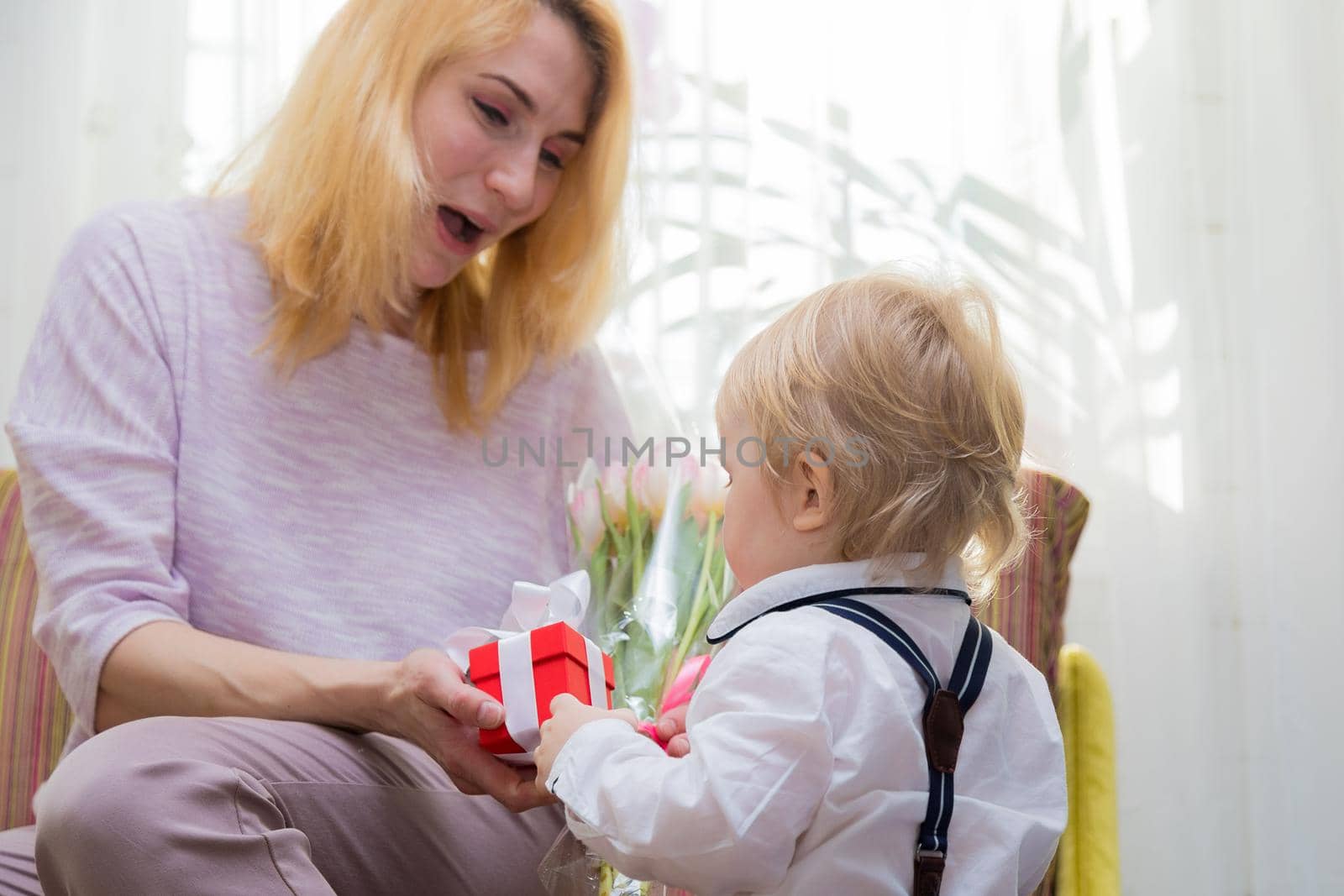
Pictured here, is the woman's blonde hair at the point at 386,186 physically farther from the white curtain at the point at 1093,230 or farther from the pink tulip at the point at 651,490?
the white curtain at the point at 1093,230

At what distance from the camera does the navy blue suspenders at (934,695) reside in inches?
31.7

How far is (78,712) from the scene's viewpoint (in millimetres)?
1115

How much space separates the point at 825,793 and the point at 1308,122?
5.10ft

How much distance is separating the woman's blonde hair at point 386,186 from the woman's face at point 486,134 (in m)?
0.02

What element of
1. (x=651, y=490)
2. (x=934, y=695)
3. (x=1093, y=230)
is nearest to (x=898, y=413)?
(x=934, y=695)

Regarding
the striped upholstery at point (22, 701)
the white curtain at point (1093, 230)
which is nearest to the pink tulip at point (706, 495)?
the white curtain at point (1093, 230)

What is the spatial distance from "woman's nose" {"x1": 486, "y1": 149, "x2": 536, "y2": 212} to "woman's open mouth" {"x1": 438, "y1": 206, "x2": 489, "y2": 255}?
0.15 feet

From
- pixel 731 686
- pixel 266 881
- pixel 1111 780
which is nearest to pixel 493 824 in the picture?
pixel 266 881

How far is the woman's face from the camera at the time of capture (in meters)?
1.37

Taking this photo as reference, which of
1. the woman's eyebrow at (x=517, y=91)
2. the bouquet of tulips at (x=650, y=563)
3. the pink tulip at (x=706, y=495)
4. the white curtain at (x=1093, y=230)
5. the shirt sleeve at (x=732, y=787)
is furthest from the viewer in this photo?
the white curtain at (x=1093, y=230)

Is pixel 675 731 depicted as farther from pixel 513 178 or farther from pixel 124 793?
pixel 513 178

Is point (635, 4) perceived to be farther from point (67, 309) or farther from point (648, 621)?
point (648, 621)

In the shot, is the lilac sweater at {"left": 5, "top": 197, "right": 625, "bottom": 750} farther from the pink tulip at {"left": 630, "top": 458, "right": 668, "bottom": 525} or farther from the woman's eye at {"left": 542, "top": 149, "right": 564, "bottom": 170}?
the woman's eye at {"left": 542, "top": 149, "right": 564, "bottom": 170}

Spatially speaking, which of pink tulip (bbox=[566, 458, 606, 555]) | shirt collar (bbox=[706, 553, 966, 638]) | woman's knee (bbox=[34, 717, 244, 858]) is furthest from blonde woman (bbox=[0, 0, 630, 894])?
shirt collar (bbox=[706, 553, 966, 638])
